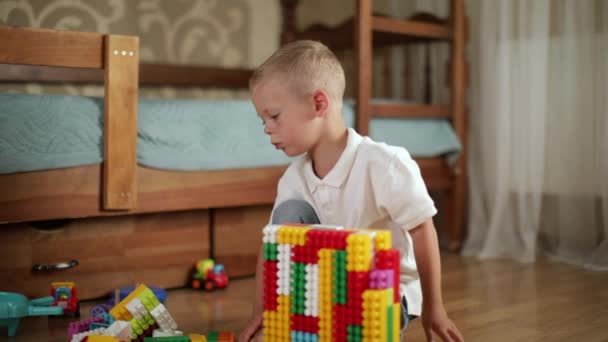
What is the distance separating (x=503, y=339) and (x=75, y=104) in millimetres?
1012

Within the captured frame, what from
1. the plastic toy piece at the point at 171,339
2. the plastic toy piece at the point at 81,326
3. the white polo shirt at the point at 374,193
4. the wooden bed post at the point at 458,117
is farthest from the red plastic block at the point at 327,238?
the wooden bed post at the point at 458,117

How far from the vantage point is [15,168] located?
1459 millimetres

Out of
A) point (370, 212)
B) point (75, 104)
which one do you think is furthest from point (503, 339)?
point (75, 104)

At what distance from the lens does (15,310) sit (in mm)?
1302

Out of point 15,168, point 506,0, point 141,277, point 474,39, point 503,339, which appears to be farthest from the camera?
point 474,39

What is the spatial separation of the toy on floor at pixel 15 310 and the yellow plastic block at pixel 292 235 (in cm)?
62

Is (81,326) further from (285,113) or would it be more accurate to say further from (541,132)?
(541,132)

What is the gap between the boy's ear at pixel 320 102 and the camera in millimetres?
1147

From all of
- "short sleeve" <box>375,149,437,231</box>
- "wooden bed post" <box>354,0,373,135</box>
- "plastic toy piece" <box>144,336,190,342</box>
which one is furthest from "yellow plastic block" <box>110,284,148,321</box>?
"wooden bed post" <box>354,0,373,135</box>

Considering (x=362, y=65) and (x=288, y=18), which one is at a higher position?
(x=288, y=18)

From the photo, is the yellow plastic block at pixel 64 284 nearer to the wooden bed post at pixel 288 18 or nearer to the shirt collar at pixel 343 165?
the shirt collar at pixel 343 165

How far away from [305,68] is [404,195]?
26 centimetres

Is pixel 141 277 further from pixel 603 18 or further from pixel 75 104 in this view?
pixel 603 18

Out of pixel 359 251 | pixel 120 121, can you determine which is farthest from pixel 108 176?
pixel 359 251
